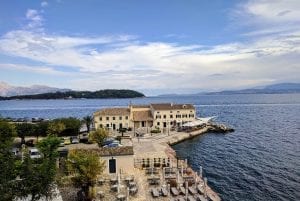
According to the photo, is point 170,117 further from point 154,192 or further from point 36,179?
point 36,179

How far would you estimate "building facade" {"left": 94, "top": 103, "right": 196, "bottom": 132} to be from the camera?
85.6 metres

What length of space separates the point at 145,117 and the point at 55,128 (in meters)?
25.9

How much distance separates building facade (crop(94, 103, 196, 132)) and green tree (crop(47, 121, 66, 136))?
48.6 feet

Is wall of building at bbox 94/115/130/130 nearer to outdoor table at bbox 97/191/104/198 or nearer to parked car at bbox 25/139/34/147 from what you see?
parked car at bbox 25/139/34/147

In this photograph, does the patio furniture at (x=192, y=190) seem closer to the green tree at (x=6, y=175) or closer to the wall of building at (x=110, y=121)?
the green tree at (x=6, y=175)

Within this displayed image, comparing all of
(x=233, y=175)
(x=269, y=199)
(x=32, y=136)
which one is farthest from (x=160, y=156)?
(x=32, y=136)

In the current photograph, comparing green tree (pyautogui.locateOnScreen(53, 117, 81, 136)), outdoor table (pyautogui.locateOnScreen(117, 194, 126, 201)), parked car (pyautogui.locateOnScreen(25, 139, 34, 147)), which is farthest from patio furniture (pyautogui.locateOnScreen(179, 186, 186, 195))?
green tree (pyautogui.locateOnScreen(53, 117, 81, 136))

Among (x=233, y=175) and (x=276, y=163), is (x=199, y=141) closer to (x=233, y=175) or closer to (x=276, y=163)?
(x=276, y=163)

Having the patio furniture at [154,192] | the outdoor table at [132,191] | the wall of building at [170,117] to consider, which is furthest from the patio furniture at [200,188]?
the wall of building at [170,117]

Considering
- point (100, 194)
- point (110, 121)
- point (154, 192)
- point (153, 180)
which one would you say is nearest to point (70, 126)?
point (110, 121)

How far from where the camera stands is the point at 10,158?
27.4 m

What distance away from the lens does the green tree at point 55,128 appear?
68.6 meters

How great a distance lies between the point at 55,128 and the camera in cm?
6875

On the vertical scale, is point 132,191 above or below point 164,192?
above
